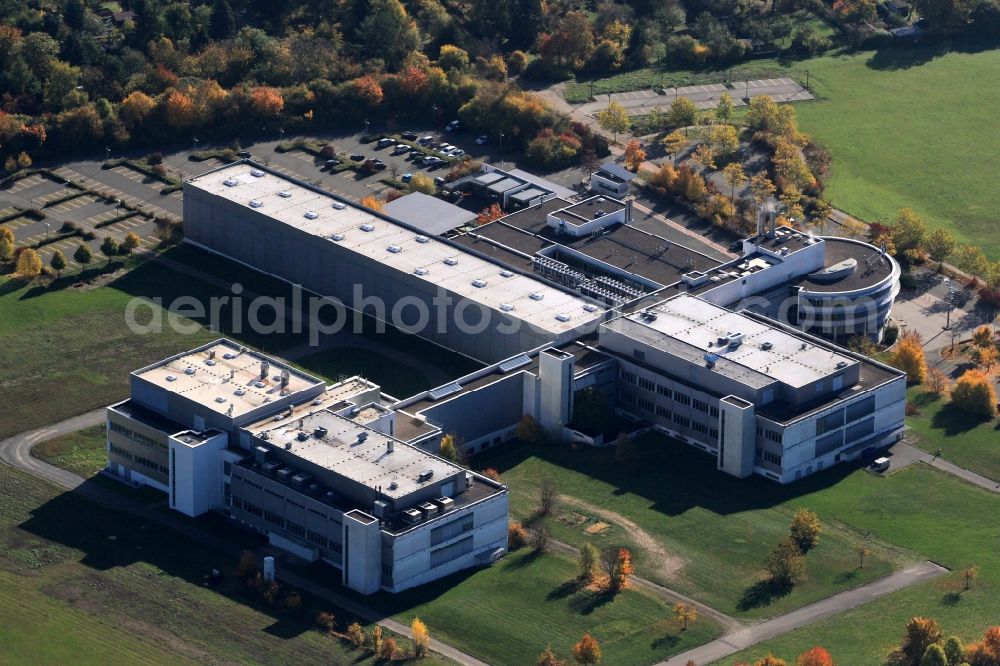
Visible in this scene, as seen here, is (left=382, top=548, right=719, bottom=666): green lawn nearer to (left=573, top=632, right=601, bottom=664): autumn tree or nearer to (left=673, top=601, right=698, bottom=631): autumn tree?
(left=673, top=601, right=698, bottom=631): autumn tree

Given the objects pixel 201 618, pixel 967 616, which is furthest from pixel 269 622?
pixel 967 616

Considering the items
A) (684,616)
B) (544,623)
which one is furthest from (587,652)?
(684,616)

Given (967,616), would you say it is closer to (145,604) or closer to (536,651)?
(536,651)

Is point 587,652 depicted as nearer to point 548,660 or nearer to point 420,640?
point 548,660

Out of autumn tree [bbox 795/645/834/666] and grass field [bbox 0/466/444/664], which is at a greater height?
autumn tree [bbox 795/645/834/666]

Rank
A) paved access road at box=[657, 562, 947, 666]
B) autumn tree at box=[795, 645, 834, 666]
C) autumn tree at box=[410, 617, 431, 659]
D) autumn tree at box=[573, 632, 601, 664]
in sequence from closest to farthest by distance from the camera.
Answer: autumn tree at box=[795, 645, 834, 666]
autumn tree at box=[573, 632, 601, 664]
autumn tree at box=[410, 617, 431, 659]
paved access road at box=[657, 562, 947, 666]

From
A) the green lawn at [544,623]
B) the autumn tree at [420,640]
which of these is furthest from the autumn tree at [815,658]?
the autumn tree at [420,640]

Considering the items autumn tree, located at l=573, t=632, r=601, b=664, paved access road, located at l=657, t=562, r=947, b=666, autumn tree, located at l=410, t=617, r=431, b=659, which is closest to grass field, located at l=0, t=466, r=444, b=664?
autumn tree, located at l=410, t=617, r=431, b=659

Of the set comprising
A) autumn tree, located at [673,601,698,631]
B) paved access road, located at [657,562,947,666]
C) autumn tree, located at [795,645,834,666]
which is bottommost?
paved access road, located at [657,562,947,666]
